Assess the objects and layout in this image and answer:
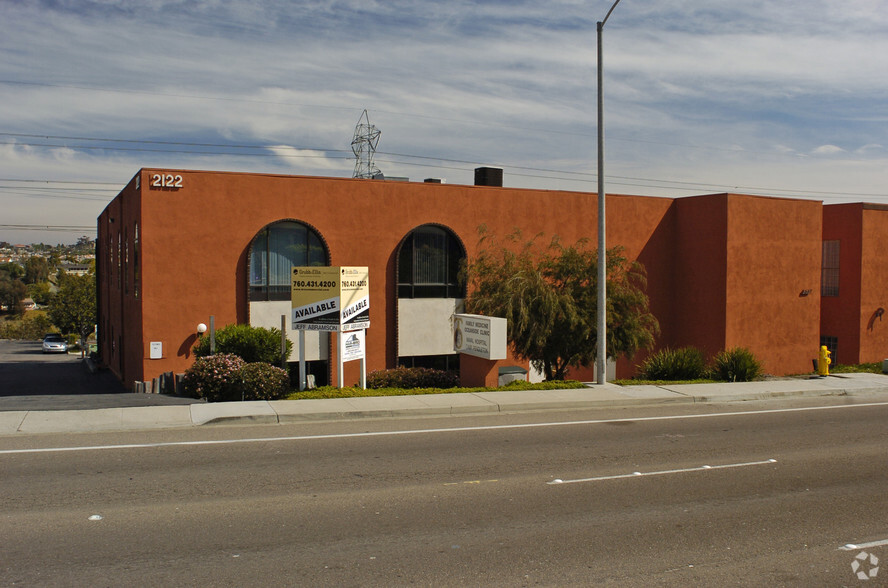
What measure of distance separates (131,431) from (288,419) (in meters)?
2.68

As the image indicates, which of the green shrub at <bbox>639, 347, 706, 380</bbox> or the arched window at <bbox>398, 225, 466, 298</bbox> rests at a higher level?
the arched window at <bbox>398, 225, 466, 298</bbox>

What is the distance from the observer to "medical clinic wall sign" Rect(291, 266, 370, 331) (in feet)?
59.7

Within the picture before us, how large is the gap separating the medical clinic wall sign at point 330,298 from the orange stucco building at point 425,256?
18.3ft

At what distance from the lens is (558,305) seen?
2000 cm

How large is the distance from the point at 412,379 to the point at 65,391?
1407 cm

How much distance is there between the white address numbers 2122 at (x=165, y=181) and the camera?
22469mm

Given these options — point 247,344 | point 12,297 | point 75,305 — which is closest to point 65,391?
point 247,344

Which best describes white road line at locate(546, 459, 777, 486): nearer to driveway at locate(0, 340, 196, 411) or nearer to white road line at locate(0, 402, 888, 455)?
white road line at locate(0, 402, 888, 455)

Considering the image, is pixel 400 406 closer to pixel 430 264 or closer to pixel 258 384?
pixel 258 384

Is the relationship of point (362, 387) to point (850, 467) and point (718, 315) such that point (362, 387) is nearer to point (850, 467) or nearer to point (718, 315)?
point (850, 467)

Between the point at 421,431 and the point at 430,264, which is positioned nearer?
the point at 421,431

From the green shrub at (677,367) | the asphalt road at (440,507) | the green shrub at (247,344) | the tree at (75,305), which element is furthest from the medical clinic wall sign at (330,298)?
the tree at (75,305)

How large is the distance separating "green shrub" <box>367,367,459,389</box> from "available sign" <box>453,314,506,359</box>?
4.31 ft

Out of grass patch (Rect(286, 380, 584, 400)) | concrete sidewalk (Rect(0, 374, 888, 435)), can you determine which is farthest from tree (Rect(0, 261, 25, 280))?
concrete sidewalk (Rect(0, 374, 888, 435))
